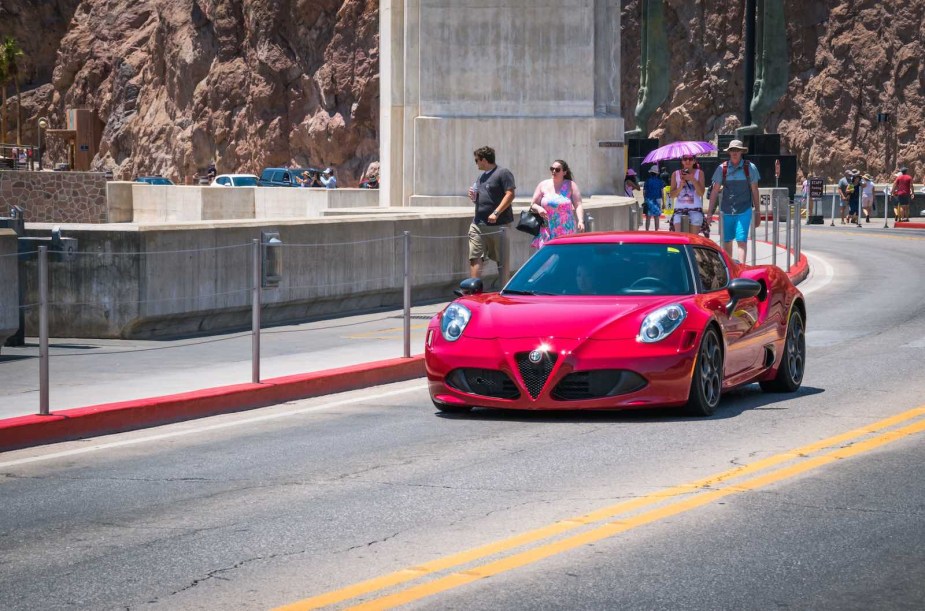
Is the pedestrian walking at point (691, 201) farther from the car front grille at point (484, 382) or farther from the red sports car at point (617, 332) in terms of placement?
the car front grille at point (484, 382)

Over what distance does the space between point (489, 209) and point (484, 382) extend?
26.0ft

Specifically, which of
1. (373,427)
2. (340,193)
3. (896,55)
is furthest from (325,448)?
(896,55)

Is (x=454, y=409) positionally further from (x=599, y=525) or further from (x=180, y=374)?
(x=599, y=525)

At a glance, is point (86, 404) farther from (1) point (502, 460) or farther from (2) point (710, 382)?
(2) point (710, 382)

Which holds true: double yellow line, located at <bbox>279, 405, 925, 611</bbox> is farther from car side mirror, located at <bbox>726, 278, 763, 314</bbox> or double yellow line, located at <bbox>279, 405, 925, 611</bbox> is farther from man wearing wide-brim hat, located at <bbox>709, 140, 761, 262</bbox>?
man wearing wide-brim hat, located at <bbox>709, 140, 761, 262</bbox>

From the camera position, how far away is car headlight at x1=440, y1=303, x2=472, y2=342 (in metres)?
11.4

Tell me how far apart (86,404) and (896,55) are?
88188 mm

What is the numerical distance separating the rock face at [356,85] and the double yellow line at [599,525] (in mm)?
83638

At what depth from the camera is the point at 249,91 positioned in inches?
3888

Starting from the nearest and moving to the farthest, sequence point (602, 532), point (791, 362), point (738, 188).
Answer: point (602, 532), point (791, 362), point (738, 188)

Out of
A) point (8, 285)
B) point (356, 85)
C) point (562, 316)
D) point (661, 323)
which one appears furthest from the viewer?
point (356, 85)

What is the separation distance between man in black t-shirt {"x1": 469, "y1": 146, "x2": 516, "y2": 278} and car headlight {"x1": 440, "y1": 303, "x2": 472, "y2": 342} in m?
7.15

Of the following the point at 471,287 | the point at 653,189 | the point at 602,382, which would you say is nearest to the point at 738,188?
the point at 471,287

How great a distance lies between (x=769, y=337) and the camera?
12398 mm
